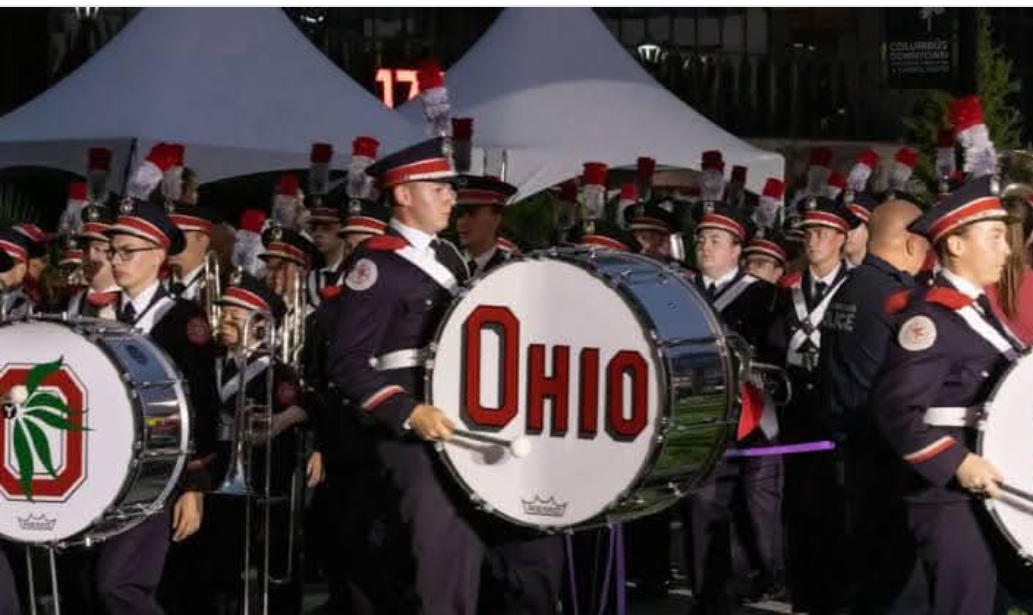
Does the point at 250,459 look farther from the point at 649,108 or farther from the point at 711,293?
the point at 649,108

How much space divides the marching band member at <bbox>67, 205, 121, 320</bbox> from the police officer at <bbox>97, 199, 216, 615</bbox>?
0.37 metres

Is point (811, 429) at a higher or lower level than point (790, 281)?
lower

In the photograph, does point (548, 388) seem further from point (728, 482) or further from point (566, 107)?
point (566, 107)

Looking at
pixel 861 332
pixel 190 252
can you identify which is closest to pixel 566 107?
pixel 190 252

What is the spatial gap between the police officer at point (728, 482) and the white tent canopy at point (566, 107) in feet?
17.7

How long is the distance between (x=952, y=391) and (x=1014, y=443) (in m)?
0.26

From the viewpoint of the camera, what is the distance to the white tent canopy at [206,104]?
1493 cm

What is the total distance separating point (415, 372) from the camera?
7992 mm

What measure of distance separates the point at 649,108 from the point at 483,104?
1167mm

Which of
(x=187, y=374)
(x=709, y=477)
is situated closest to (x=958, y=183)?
(x=709, y=477)

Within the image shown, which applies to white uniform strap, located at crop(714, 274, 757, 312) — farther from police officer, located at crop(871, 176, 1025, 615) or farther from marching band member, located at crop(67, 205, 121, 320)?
police officer, located at crop(871, 176, 1025, 615)

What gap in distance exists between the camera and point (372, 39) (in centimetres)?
2673

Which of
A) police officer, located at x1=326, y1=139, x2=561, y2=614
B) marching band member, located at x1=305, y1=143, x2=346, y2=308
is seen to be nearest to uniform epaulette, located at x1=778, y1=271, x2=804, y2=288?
marching band member, located at x1=305, y1=143, x2=346, y2=308

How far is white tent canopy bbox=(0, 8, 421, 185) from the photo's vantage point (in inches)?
588
